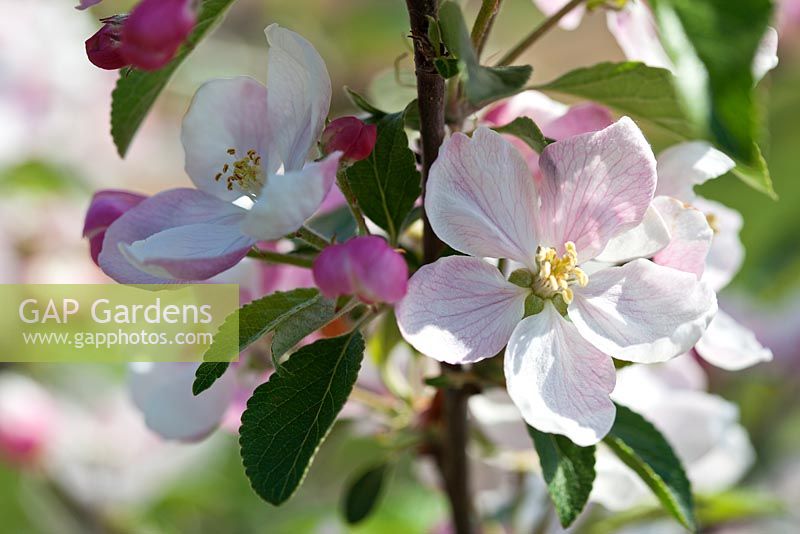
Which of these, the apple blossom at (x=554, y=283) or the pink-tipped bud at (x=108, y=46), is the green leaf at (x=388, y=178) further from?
the pink-tipped bud at (x=108, y=46)

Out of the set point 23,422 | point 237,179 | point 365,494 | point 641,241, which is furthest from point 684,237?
point 23,422

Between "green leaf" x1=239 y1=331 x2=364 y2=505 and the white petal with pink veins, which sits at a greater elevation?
the white petal with pink veins

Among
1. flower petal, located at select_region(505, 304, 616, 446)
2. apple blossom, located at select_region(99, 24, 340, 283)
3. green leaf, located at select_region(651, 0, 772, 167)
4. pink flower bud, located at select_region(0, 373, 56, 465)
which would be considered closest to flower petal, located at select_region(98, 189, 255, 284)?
apple blossom, located at select_region(99, 24, 340, 283)

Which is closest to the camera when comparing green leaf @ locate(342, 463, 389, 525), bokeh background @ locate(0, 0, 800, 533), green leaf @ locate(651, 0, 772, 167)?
green leaf @ locate(651, 0, 772, 167)

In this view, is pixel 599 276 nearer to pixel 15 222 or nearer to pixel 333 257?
pixel 333 257

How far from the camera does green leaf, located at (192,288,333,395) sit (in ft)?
2.19

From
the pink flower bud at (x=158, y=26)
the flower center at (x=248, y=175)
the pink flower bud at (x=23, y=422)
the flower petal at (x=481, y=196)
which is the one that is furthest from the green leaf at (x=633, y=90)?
the pink flower bud at (x=23, y=422)

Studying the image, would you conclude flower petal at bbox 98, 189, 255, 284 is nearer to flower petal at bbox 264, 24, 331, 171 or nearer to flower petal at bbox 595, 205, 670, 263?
flower petal at bbox 264, 24, 331, 171

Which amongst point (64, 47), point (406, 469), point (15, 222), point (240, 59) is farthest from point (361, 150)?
point (240, 59)

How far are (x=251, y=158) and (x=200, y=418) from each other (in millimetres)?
264

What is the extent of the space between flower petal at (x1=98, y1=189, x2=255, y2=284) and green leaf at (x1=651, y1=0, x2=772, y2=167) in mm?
308

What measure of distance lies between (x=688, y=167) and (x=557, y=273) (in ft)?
0.43

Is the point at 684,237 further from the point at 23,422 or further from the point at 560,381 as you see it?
the point at 23,422

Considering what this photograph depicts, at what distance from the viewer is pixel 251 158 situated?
2.59 feet
